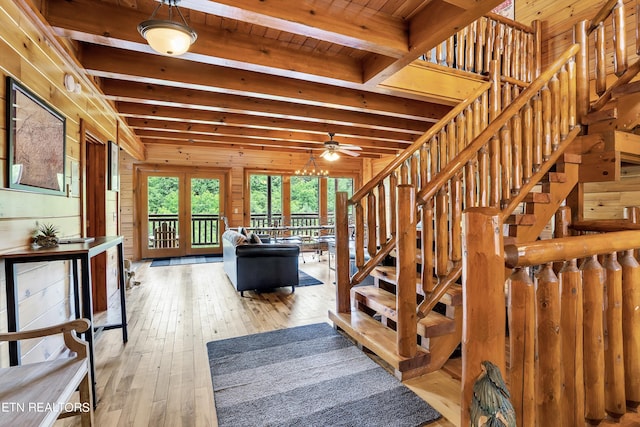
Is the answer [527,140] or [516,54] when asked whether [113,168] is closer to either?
[527,140]

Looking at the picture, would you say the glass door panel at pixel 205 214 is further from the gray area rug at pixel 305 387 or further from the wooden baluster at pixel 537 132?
the wooden baluster at pixel 537 132

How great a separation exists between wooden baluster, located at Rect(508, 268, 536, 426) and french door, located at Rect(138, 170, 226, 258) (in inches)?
280

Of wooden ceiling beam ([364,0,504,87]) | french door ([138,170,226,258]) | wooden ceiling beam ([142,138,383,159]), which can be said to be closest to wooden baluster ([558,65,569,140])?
wooden ceiling beam ([364,0,504,87])

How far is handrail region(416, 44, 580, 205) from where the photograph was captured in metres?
2.09

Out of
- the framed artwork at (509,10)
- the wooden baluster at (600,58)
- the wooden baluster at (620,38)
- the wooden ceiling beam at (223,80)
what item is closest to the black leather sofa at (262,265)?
the wooden ceiling beam at (223,80)

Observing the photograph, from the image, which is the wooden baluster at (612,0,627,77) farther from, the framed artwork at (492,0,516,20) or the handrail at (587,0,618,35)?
the framed artwork at (492,0,516,20)

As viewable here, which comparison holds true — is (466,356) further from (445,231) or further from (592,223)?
(592,223)

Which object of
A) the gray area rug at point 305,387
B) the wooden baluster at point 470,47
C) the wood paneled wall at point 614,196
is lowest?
the gray area rug at point 305,387

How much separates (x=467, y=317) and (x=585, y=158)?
2651 millimetres

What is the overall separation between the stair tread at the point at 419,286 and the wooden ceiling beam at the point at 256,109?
239cm

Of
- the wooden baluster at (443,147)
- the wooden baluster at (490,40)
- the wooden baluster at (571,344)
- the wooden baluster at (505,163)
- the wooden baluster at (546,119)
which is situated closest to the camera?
the wooden baluster at (571,344)

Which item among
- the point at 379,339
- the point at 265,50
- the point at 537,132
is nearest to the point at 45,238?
the point at 265,50

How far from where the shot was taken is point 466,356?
3.06ft

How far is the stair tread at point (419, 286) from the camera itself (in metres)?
2.24
